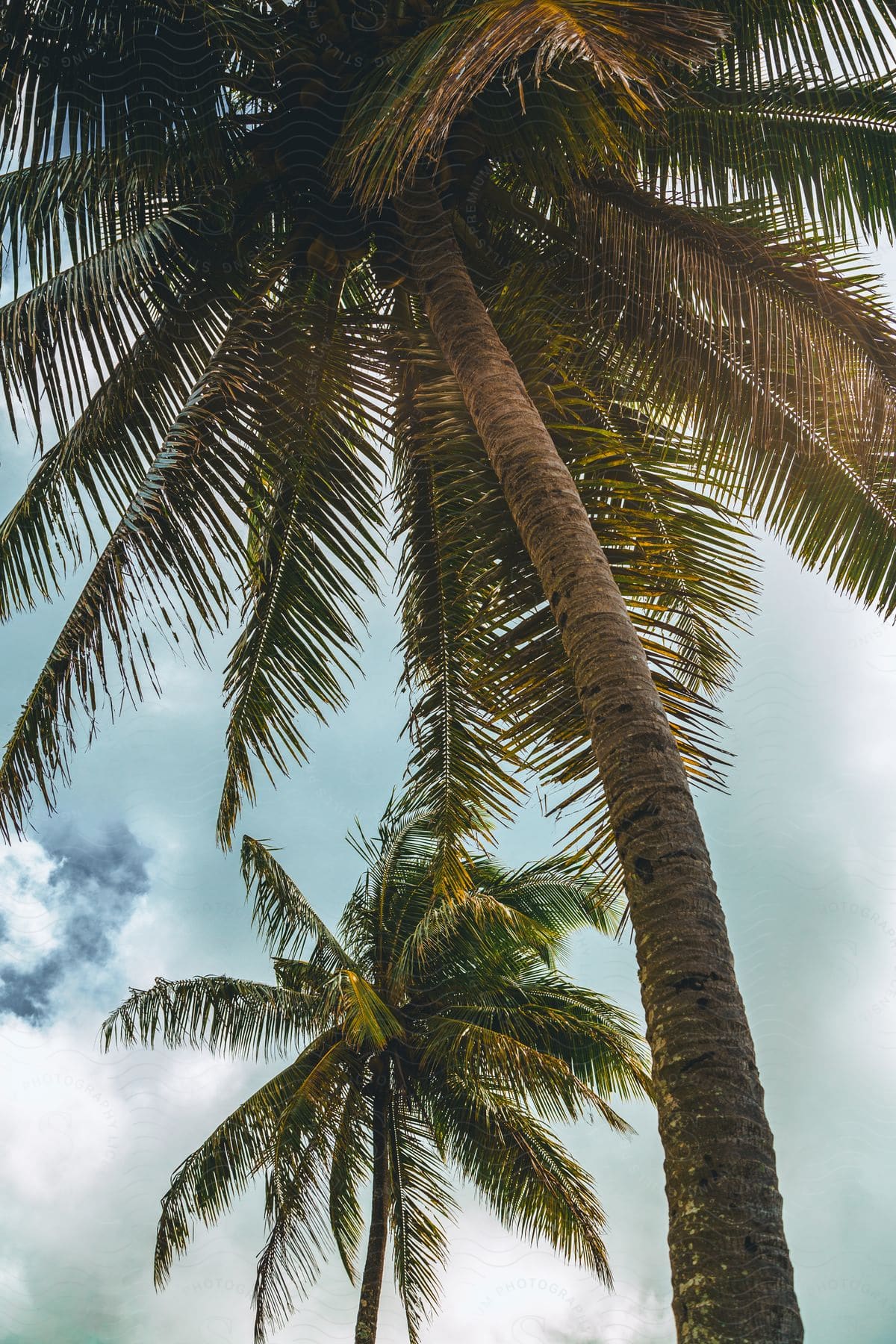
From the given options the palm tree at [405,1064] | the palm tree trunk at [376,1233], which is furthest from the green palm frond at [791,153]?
the palm tree trunk at [376,1233]

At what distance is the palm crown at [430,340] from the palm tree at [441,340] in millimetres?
20

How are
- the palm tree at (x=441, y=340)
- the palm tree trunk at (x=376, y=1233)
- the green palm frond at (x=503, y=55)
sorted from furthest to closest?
the palm tree trunk at (x=376, y=1233) < the palm tree at (x=441, y=340) < the green palm frond at (x=503, y=55)

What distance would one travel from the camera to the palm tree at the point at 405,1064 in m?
10.1

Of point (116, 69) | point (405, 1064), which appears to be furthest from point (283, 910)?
point (116, 69)

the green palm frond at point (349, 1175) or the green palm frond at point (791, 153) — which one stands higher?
the green palm frond at point (791, 153)

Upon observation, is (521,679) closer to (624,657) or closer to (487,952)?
(624,657)

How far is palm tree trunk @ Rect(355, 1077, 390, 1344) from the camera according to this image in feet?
31.9

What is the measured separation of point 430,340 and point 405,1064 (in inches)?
345

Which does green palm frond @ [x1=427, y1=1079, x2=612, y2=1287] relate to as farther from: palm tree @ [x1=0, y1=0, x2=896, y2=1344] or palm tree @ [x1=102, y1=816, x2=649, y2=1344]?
palm tree @ [x1=0, y1=0, x2=896, y2=1344]

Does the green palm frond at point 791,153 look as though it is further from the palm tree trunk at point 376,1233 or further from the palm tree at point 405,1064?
the palm tree trunk at point 376,1233

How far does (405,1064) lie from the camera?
11.4 meters

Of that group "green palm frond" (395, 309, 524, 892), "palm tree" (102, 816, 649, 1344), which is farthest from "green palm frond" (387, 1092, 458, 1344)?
"green palm frond" (395, 309, 524, 892)

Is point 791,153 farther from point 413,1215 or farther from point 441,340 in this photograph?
point 413,1215

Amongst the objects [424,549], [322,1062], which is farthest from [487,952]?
[424,549]
